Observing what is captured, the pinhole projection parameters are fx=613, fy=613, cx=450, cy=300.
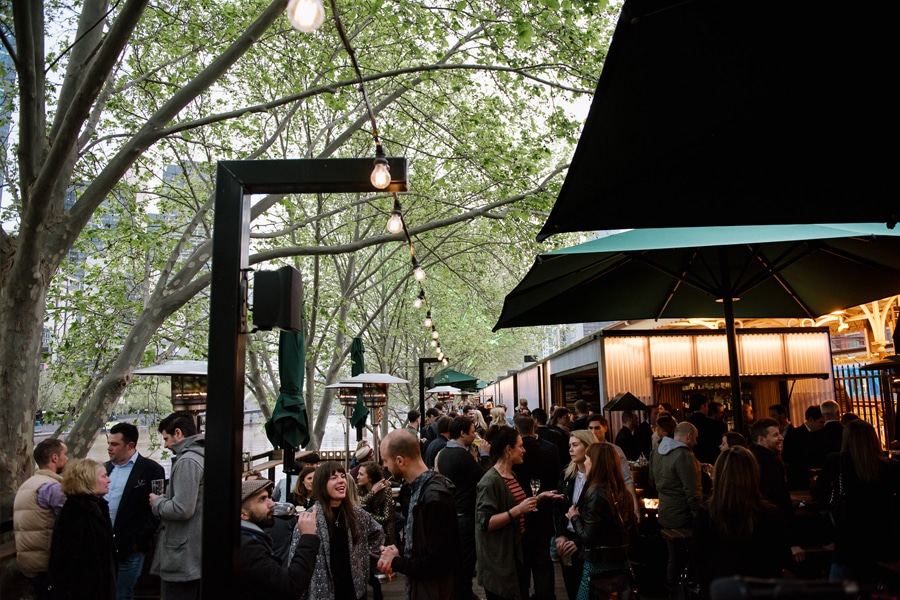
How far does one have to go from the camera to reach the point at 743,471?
363cm

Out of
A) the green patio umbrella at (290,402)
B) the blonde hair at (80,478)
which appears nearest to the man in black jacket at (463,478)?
the blonde hair at (80,478)

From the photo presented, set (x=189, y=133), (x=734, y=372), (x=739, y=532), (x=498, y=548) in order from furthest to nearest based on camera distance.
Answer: (x=189, y=133) → (x=734, y=372) → (x=498, y=548) → (x=739, y=532)

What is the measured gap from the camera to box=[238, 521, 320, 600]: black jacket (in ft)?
10.8

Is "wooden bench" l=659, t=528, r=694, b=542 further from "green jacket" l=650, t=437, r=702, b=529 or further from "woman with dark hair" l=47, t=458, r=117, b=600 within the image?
"woman with dark hair" l=47, t=458, r=117, b=600

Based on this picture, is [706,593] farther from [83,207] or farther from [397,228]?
[83,207]

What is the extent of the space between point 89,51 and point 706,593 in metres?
8.17

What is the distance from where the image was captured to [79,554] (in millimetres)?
4664

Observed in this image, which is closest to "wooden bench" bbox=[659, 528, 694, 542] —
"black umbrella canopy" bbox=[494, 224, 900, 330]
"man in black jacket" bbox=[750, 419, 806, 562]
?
"man in black jacket" bbox=[750, 419, 806, 562]

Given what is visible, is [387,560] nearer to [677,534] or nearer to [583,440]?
[583,440]

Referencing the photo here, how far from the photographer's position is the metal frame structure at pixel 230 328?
315 cm

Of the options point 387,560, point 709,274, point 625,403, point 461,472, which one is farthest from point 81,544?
point 625,403

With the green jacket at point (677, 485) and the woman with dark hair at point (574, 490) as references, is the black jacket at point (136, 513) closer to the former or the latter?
the woman with dark hair at point (574, 490)

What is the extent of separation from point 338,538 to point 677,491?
3.35 m

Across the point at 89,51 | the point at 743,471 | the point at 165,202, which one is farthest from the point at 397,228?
the point at 165,202
